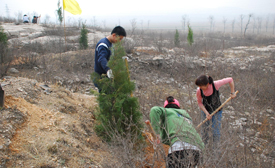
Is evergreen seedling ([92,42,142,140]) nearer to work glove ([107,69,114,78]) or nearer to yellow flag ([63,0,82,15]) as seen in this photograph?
work glove ([107,69,114,78])

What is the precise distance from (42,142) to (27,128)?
33 cm

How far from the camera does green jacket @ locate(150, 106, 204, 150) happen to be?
6.49 feet

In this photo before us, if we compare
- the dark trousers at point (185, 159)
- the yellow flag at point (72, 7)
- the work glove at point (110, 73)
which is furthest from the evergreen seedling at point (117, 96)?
the yellow flag at point (72, 7)

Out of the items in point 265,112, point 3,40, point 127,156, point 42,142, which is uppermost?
point 3,40

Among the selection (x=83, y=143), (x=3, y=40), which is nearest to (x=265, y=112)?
(x=83, y=143)

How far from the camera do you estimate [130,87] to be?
2.89m

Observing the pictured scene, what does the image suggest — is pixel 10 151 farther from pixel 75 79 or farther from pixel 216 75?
pixel 216 75

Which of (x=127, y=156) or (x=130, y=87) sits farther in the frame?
(x=130, y=87)

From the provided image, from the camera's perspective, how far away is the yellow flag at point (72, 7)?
788 cm

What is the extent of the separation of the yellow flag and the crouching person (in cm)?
732

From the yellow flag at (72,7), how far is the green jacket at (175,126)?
7379 millimetres

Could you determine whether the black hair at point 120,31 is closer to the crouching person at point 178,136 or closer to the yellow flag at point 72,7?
the crouching person at point 178,136

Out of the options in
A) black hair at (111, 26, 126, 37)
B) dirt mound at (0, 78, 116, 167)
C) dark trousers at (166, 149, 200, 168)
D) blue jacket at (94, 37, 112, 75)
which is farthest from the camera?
black hair at (111, 26, 126, 37)

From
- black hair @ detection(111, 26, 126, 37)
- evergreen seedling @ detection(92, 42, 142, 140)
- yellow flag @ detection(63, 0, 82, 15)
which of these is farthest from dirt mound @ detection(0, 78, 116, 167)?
yellow flag @ detection(63, 0, 82, 15)
